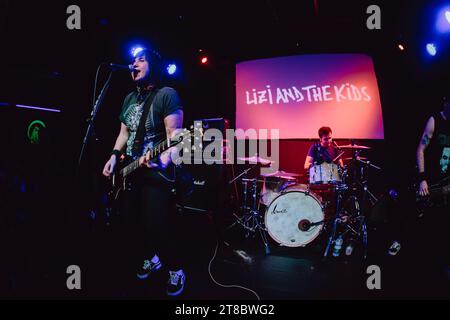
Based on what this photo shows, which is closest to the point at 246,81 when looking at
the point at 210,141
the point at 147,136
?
the point at 210,141

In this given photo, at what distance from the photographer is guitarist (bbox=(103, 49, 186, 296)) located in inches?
93.6

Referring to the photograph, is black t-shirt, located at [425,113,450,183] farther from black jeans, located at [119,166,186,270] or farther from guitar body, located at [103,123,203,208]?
black jeans, located at [119,166,186,270]

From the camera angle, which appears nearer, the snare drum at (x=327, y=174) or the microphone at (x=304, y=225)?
the snare drum at (x=327, y=174)

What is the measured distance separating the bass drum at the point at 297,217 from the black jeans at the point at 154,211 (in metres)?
2.17

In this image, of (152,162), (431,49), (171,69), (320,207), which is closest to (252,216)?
(320,207)

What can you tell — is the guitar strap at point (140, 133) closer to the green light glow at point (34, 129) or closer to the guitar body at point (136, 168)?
the guitar body at point (136, 168)

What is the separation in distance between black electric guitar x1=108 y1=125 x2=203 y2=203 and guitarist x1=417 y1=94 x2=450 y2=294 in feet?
8.32

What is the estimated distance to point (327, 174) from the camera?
13.1 feet

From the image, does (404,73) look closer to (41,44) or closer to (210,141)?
(210,141)

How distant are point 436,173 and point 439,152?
22 centimetres

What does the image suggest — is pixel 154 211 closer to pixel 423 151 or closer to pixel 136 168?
pixel 136 168

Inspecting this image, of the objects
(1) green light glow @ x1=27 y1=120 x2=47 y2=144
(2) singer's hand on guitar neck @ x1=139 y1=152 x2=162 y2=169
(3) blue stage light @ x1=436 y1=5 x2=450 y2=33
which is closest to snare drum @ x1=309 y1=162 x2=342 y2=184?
(3) blue stage light @ x1=436 y1=5 x2=450 y2=33

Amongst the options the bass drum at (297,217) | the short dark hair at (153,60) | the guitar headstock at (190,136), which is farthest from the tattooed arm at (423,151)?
the short dark hair at (153,60)

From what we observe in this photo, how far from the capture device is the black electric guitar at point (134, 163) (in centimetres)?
226
